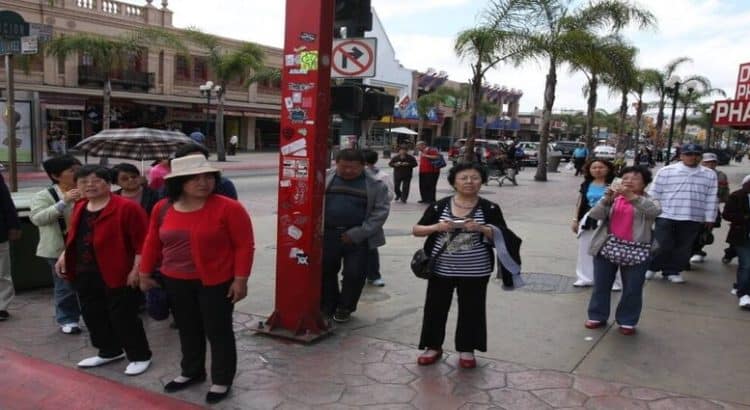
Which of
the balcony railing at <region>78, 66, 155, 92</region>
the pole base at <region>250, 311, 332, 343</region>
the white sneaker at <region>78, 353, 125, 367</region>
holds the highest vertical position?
the balcony railing at <region>78, 66, 155, 92</region>

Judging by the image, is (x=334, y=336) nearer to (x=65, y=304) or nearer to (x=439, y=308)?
(x=439, y=308)

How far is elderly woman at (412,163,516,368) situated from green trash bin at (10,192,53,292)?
3973mm

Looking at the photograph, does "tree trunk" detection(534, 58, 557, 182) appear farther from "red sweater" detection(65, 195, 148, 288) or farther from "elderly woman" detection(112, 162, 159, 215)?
"red sweater" detection(65, 195, 148, 288)

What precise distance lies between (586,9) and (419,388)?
20.1m

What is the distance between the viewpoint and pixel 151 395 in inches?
156

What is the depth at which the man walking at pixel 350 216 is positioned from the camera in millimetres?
5164

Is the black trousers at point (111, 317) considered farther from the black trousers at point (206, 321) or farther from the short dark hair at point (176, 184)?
the short dark hair at point (176, 184)

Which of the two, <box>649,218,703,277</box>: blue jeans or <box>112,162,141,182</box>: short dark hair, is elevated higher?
<box>112,162,141,182</box>: short dark hair

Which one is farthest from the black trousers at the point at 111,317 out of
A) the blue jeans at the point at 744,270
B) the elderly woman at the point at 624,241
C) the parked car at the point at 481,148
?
the parked car at the point at 481,148

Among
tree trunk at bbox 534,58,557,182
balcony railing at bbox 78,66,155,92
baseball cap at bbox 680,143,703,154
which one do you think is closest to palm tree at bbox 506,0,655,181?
tree trunk at bbox 534,58,557,182

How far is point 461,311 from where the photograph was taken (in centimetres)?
435

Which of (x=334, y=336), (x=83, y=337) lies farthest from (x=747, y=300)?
(x=83, y=337)

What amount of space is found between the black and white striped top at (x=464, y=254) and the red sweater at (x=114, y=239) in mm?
2021

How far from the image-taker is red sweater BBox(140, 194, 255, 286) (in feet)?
11.9
